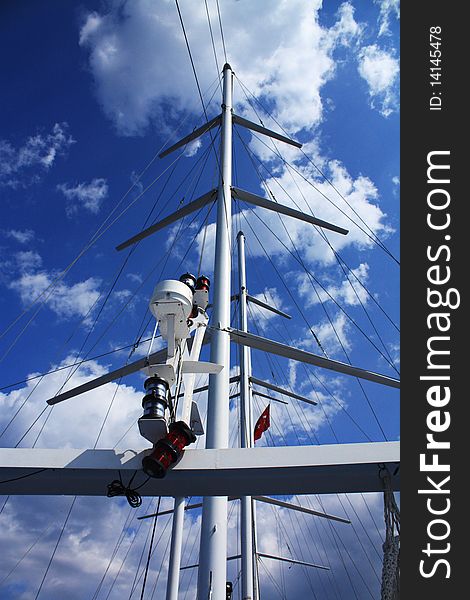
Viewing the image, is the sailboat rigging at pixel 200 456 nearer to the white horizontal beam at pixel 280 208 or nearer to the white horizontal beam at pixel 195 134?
the white horizontal beam at pixel 280 208

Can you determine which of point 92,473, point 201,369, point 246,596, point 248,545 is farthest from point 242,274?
point 92,473

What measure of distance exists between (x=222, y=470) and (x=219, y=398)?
2701 mm

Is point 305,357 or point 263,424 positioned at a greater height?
point 263,424

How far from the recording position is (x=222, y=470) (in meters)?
4.59

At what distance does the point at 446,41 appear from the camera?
14.2 ft

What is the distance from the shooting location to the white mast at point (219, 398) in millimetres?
6047

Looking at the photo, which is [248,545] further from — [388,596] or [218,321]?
[388,596]

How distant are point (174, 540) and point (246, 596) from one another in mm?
3909

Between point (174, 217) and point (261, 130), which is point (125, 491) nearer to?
point (174, 217)

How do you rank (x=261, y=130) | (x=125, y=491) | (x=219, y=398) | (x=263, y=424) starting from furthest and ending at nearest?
(x=263, y=424) < (x=261, y=130) < (x=219, y=398) < (x=125, y=491)

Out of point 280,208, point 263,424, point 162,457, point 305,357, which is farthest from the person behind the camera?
point 263,424

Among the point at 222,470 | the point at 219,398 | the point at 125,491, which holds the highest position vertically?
the point at 219,398

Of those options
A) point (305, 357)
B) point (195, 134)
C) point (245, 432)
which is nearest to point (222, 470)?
point (305, 357)

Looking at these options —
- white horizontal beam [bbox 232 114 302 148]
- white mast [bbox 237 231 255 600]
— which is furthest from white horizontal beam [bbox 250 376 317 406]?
white horizontal beam [bbox 232 114 302 148]
